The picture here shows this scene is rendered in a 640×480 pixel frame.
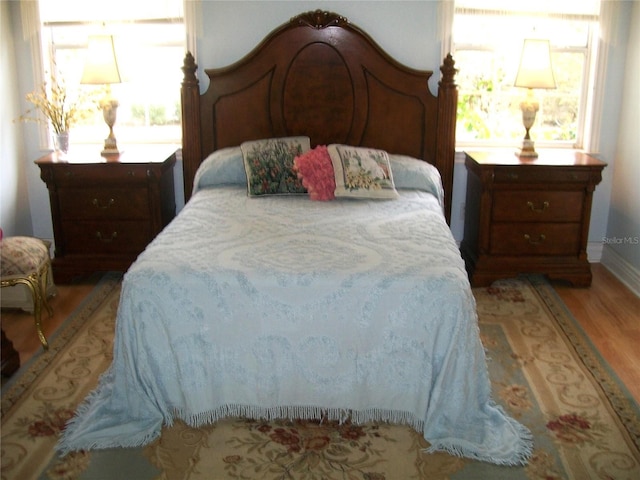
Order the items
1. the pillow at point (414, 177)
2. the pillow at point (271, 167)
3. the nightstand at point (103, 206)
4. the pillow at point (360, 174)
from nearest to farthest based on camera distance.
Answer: the pillow at point (360, 174) < the pillow at point (271, 167) < the pillow at point (414, 177) < the nightstand at point (103, 206)

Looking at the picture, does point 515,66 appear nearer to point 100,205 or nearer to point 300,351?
point 300,351

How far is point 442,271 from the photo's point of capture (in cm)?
259

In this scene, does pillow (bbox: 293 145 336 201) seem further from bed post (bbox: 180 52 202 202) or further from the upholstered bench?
the upholstered bench

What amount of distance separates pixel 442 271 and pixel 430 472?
29.0 inches

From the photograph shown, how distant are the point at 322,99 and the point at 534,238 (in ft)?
5.07

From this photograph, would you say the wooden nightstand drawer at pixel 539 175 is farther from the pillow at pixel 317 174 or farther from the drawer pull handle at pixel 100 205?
the drawer pull handle at pixel 100 205

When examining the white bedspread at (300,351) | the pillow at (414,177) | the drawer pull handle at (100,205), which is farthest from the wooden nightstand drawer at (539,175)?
the drawer pull handle at (100,205)

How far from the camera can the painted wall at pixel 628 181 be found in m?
4.09

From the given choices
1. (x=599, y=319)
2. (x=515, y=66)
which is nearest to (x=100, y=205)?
(x=515, y=66)

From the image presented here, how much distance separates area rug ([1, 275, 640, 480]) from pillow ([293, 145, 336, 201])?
119cm

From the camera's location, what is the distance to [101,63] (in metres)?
3.98

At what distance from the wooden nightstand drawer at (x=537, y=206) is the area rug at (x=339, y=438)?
0.97 meters

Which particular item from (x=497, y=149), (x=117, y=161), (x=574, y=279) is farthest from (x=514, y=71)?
(x=117, y=161)

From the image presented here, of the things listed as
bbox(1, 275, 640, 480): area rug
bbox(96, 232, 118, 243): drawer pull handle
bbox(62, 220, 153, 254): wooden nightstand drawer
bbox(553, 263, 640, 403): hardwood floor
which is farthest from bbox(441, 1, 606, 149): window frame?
bbox(96, 232, 118, 243): drawer pull handle
